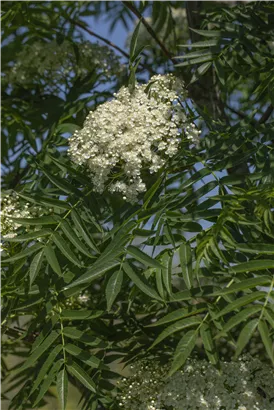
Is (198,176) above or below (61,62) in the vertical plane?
below

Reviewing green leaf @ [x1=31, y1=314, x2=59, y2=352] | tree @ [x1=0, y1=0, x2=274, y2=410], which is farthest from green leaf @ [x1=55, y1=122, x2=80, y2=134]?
green leaf @ [x1=31, y1=314, x2=59, y2=352]

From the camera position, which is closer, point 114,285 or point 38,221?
point 114,285

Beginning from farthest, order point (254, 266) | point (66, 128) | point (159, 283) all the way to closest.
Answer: point (66, 128) → point (159, 283) → point (254, 266)

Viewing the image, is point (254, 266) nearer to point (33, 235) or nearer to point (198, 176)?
point (198, 176)

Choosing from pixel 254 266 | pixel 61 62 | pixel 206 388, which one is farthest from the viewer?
pixel 61 62

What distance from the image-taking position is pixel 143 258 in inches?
57.8

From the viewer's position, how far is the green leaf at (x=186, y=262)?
1.46 metres

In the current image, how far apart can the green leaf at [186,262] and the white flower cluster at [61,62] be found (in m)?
1.24

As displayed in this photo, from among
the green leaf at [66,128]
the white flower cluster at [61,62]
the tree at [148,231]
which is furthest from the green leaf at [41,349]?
the white flower cluster at [61,62]

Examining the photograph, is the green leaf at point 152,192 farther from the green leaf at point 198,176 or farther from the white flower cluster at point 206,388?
the white flower cluster at point 206,388

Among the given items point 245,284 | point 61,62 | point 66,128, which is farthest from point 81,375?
point 61,62

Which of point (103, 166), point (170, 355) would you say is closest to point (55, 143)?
point (103, 166)

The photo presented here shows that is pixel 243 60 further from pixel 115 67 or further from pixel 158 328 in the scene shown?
pixel 158 328

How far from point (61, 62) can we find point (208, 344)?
1506 millimetres
